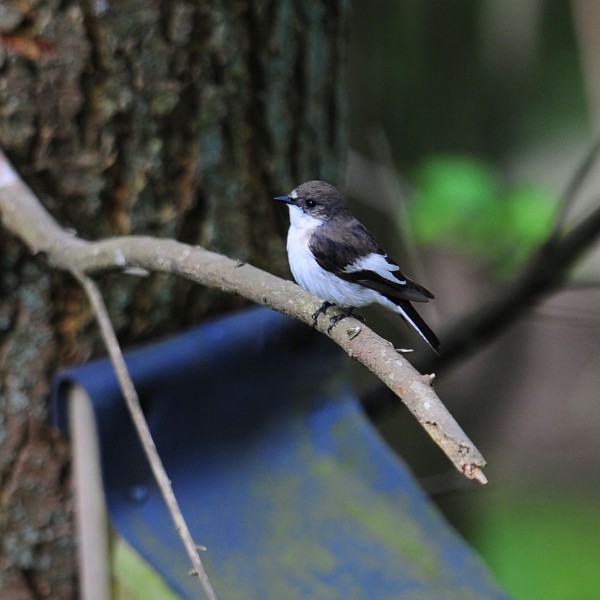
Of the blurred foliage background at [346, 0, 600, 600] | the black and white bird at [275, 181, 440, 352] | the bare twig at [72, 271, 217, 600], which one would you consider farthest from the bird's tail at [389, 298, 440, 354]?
the blurred foliage background at [346, 0, 600, 600]

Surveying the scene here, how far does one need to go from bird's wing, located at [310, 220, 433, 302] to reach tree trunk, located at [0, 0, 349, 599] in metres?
0.34

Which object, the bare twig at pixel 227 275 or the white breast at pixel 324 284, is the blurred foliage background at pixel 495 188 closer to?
the white breast at pixel 324 284

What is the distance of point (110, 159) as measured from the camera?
2191 millimetres

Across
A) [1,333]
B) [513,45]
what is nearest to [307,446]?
[1,333]

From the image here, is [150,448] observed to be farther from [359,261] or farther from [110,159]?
[110,159]

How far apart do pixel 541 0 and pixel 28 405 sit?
3902 mm

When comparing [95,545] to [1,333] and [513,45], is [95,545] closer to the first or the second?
[1,333]

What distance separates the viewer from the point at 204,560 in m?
1.95

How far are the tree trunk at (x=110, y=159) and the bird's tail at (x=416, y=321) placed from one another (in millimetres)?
558

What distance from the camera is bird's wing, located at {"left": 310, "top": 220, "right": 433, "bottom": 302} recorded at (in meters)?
2.00

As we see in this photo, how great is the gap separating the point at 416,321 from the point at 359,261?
289 mm

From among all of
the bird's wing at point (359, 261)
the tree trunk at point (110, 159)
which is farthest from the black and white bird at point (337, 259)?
the tree trunk at point (110, 159)

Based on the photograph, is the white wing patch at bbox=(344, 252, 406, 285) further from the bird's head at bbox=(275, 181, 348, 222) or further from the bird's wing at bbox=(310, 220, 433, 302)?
the bird's head at bbox=(275, 181, 348, 222)

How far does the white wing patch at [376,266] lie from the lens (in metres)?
2.02
